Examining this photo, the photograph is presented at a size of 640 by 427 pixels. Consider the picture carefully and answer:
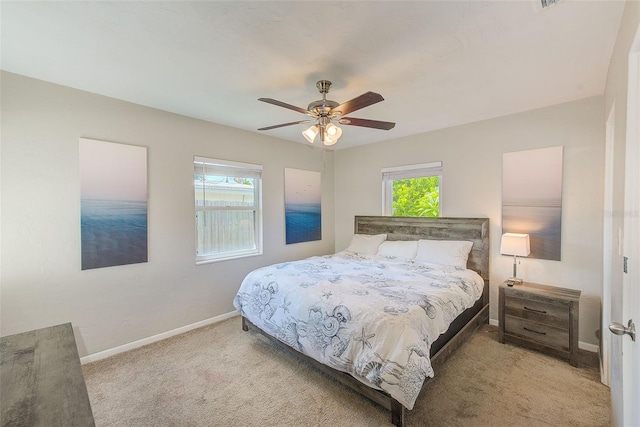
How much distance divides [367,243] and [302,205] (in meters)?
1.24

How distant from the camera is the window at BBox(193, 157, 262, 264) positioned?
335 centimetres

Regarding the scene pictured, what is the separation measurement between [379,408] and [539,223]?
2.56m

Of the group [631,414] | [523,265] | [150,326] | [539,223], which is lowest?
[150,326]

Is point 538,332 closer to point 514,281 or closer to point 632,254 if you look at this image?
point 514,281

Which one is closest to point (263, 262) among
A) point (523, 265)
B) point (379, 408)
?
point (379, 408)

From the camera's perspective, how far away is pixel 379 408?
1895 millimetres

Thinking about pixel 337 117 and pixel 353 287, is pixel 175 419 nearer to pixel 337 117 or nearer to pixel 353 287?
pixel 353 287

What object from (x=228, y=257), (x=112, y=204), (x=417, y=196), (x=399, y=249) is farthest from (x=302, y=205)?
(x=112, y=204)

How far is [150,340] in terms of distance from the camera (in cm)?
285

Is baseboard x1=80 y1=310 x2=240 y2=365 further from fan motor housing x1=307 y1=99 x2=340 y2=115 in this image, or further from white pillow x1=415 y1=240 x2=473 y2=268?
fan motor housing x1=307 y1=99 x2=340 y2=115

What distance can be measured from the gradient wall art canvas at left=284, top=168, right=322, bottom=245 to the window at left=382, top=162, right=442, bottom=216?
1.18 meters

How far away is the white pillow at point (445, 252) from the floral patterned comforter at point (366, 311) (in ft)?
0.47

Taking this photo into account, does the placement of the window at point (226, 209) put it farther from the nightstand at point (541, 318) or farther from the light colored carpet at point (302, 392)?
the nightstand at point (541, 318)

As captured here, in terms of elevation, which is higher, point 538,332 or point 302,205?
point 302,205
